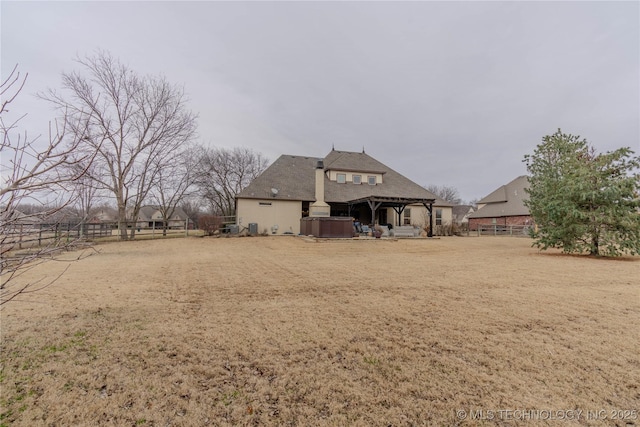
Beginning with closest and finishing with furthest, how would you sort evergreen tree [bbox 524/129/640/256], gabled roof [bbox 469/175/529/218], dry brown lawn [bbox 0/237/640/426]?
1. dry brown lawn [bbox 0/237/640/426]
2. evergreen tree [bbox 524/129/640/256]
3. gabled roof [bbox 469/175/529/218]

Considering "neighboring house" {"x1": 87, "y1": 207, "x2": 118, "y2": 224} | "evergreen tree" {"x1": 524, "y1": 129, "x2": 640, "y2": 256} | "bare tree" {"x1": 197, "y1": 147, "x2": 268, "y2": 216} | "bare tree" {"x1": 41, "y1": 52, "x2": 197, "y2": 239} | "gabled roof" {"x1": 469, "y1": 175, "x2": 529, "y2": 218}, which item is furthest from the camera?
"bare tree" {"x1": 197, "y1": 147, "x2": 268, "y2": 216}

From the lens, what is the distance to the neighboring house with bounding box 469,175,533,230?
27906 millimetres

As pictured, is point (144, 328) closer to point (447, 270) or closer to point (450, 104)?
point (447, 270)

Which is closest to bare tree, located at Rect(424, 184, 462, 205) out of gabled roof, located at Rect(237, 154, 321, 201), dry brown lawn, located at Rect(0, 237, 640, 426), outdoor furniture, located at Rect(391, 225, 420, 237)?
A: gabled roof, located at Rect(237, 154, 321, 201)

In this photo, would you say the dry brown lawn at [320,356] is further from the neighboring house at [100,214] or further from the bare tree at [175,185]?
the bare tree at [175,185]

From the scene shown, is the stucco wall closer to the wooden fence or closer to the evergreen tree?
the evergreen tree

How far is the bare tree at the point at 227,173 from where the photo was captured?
3228cm

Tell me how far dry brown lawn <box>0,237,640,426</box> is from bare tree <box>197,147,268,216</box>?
29055 millimetres

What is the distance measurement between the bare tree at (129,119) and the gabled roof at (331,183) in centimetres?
685

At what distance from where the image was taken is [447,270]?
7.26m

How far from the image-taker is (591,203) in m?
10.4

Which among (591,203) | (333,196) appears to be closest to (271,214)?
(333,196)

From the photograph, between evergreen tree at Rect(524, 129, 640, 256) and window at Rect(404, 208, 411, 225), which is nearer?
evergreen tree at Rect(524, 129, 640, 256)

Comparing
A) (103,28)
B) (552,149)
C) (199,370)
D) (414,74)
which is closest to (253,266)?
(199,370)
